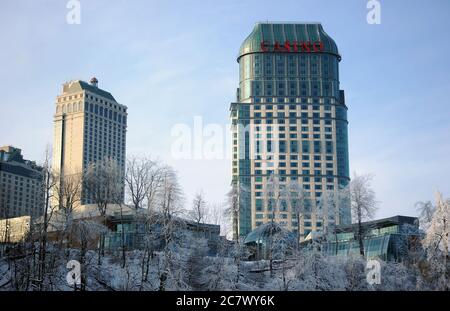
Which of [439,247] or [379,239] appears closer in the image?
[439,247]

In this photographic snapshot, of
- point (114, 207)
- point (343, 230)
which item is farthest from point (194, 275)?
point (114, 207)

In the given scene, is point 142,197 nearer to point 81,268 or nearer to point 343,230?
point 81,268

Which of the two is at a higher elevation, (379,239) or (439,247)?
(379,239)

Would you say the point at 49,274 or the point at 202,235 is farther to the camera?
the point at 202,235

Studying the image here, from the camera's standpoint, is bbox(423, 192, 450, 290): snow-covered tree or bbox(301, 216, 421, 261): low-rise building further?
bbox(301, 216, 421, 261): low-rise building

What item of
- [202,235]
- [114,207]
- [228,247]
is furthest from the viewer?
[114,207]

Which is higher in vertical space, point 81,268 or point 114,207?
point 114,207

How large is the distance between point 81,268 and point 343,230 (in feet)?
178

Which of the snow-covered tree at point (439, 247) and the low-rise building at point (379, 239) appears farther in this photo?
the low-rise building at point (379, 239)

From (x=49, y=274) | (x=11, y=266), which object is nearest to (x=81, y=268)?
(x=49, y=274)

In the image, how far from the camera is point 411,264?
85.4 m
